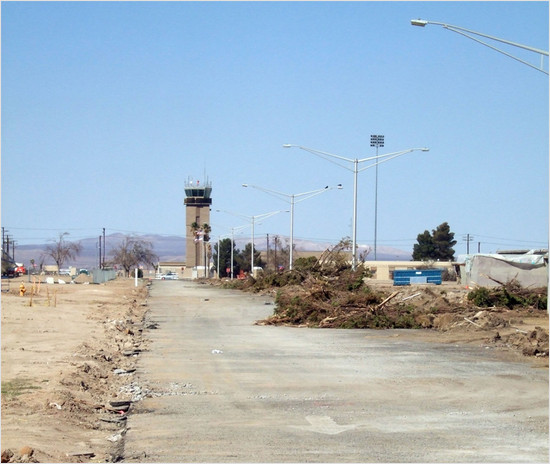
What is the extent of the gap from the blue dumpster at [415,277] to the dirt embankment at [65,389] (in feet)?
170

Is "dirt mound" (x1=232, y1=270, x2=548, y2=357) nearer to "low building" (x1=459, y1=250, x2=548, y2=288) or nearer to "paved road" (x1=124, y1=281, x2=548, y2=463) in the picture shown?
"paved road" (x1=124, y1=281, x2=548, y2=463)

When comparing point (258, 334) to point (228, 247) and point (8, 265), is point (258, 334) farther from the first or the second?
point (228, 247)

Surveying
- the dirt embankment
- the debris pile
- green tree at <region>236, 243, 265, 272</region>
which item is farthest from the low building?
green tree at <region>236, 243, 265, 272</region>

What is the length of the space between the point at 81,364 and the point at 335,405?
21.2 feet

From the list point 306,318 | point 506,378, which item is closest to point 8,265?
point 306,318

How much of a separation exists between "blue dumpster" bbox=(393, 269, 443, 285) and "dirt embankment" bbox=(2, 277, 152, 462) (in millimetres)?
51797

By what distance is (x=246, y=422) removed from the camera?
1235 centimetres

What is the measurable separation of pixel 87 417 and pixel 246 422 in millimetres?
2262

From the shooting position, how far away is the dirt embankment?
10555mm

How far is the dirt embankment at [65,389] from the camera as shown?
416 inches

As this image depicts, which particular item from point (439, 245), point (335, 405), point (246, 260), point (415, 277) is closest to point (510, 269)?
point (415, 277)

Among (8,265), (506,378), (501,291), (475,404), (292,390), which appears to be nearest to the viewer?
(475,404)

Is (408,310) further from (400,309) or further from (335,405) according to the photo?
(335,405)

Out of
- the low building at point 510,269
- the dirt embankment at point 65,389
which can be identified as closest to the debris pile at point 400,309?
the dirt embankment at point 65,389
